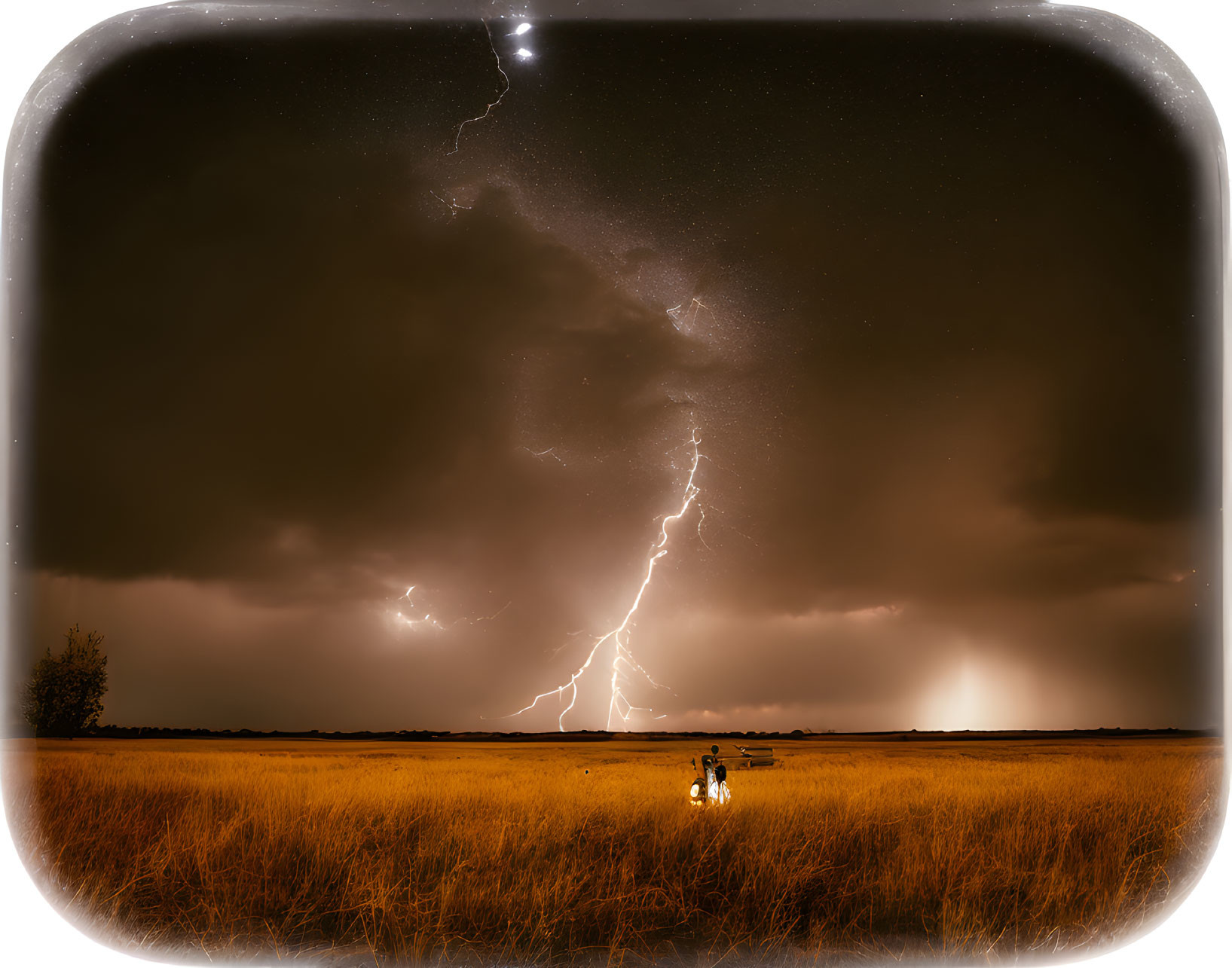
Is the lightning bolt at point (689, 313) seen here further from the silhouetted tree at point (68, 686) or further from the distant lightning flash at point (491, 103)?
the silhouetted tree at point (68, 686)

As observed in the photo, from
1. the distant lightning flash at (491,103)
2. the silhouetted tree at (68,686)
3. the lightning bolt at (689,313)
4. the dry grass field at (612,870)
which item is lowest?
the dry grass field at (612,870)

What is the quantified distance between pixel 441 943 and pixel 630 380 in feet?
11.1

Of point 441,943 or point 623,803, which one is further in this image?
point 623,803

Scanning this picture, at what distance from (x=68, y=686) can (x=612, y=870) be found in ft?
16.5

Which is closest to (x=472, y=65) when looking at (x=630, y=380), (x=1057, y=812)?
(x=630, y=380)

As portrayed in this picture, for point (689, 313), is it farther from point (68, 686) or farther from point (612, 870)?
point (68, 686)

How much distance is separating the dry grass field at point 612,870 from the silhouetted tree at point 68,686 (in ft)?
1.13

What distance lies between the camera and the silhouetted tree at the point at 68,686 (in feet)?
13.0

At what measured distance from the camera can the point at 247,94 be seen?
4.12 meters

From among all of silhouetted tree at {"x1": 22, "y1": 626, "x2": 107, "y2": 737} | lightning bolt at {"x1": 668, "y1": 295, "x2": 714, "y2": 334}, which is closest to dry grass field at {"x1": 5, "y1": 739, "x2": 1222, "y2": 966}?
silhouetted tree at {"x1": 22, "y1": 626, "x2": 107, "y2": 737}

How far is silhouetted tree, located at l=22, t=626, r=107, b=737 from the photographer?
3.96 metres

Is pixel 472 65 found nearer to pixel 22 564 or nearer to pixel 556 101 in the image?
pixel 556 101

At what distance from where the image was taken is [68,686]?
18.2 ft

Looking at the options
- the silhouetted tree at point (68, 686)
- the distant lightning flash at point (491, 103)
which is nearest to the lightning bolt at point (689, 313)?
the distant lightning flash at point (491, 103)
